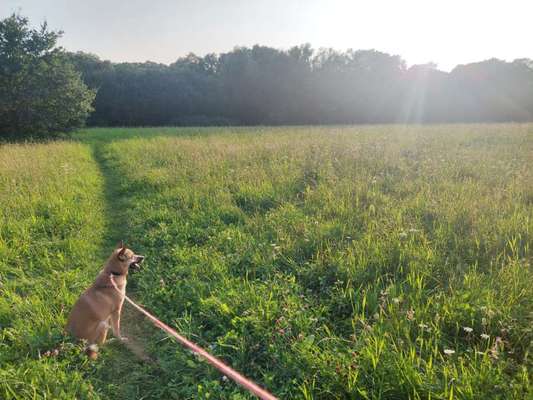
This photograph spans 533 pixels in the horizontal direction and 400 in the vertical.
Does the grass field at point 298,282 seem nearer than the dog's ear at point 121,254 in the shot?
Yes

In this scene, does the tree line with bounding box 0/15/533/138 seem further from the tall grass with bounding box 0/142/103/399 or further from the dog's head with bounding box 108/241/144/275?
the dog's head with bounding box 108/241/144/275

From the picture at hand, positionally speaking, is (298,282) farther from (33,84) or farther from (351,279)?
(33,84)

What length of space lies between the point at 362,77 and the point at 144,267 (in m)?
53.5

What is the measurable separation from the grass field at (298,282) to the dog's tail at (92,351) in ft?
0.21

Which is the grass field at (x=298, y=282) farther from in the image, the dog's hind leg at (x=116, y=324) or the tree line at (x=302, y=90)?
the tree line at (x=302, y=90)

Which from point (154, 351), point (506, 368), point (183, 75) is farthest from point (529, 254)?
point (183, 75)

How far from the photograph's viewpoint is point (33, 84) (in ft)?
64.5

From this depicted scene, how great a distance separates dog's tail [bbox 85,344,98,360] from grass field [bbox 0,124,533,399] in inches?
2.5

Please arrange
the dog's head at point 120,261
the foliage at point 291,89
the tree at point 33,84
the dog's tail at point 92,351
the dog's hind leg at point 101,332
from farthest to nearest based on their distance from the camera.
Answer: the foliage at point 291,89, the tree at point 33,84, the dog's head at point 120,261, the dog's hind leg at point 101,332, the dog's tail at point 92,351

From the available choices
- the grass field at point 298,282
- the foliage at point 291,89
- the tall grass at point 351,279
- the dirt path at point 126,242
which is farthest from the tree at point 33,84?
the foliage at point 291,89

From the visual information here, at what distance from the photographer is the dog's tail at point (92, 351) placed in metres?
2.94

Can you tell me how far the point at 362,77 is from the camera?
51.4m

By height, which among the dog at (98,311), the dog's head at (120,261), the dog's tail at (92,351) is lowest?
the dog's tail at (92,351)

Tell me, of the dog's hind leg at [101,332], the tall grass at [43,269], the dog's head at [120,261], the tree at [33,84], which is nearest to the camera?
the tall grass at [43,269]
